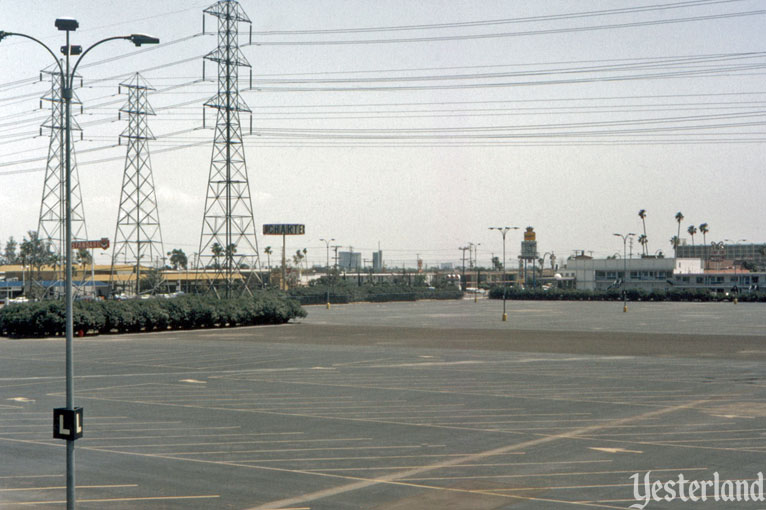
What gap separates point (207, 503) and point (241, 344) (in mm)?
31353

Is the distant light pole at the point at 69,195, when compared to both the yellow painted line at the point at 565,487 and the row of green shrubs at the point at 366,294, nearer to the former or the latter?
the yellow painted line at the point at 565,487

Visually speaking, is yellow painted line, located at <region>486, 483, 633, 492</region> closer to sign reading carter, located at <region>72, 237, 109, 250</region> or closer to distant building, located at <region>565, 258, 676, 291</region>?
sign reading carter, located at <region>72, 237, 109, 250</region>

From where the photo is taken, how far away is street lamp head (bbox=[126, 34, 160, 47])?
13289 mm

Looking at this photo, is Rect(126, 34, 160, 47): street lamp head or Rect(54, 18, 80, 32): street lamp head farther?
Rect(126, 34, 160, 47): street lamp head

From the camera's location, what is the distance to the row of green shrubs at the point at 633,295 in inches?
5039

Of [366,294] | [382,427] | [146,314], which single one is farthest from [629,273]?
[382,427]

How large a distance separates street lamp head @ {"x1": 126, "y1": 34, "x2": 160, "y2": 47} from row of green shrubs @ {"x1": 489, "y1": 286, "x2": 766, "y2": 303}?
125 m

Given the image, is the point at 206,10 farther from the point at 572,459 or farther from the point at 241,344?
the point at 572,459

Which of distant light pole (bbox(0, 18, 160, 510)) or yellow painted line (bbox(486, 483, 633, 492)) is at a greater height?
distant light pole (bbox(0, 18, 160, 510))

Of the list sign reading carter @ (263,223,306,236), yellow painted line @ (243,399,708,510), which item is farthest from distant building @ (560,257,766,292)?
yellow painted line @ (243,399,708,510)

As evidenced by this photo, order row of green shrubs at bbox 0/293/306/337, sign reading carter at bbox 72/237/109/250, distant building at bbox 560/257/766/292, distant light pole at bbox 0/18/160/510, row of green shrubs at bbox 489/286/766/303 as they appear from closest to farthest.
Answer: distant light pole at bbox 0/18/160/510
row of green shrubs at bbox 0/293/306/337
sign reading carter at bbox 72/237/109/250
row of green shrubs at bbox 489/286/766/303
distant building at bbox 560/257/766/292

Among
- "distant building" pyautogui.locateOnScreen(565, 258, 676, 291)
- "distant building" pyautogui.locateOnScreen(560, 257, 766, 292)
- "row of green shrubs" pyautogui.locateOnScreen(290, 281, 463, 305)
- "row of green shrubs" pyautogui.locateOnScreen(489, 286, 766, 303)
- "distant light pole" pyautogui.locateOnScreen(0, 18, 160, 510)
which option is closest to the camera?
"distant light pole" pyautogui.locateOnScreen(0, 18, 160, 510)

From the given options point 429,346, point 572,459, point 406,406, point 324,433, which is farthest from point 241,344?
point 572,459

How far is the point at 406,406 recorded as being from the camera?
21578 mm
